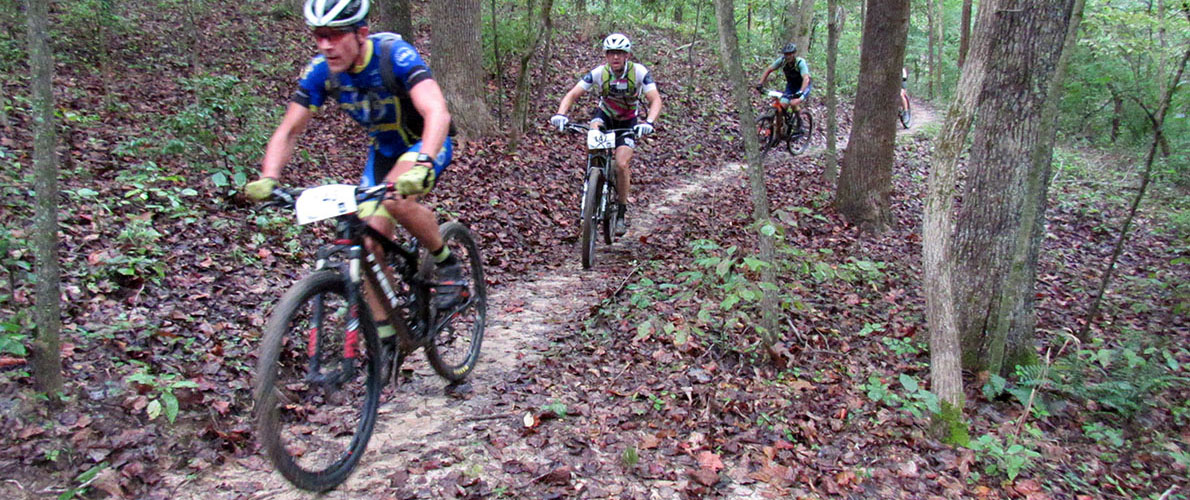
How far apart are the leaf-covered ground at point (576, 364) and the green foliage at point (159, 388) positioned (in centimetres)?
2

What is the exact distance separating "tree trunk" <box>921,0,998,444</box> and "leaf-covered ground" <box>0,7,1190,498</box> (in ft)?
0.73

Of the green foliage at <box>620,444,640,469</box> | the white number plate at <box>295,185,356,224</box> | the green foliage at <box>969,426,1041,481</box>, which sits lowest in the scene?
the green foliage at <box>969,426,1041,481</box>

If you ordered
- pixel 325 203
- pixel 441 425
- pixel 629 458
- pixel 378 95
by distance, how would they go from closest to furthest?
1. pixel 325 203
2. pixel 629 458
3. pixel 378 95
4. pixel 441 425

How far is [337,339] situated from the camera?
2979 mm

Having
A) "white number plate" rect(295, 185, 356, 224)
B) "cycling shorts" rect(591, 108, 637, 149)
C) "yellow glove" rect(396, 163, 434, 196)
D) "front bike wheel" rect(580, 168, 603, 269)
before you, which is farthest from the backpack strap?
"cycling shorts" rect(591, 108, 637, 149)

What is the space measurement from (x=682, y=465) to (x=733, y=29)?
9.73 ft

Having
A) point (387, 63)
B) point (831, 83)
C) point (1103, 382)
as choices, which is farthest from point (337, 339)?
point (831, 83)

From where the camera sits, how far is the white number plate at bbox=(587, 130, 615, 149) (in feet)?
22.9

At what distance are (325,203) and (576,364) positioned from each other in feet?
7.95

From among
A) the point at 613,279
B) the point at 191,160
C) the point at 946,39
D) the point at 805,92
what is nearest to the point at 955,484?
the point at 613,279

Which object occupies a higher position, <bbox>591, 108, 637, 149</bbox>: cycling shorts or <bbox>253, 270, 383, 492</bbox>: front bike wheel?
<bbox>591, 108, 637, 149</bbox>: cycling shorts

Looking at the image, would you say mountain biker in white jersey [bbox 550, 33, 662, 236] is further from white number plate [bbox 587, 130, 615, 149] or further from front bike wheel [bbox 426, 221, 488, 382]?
front bike wheel [bbox 426, 221, 488, 382]

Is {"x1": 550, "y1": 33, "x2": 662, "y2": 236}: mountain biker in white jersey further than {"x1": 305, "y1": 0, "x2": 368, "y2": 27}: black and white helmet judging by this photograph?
Yes

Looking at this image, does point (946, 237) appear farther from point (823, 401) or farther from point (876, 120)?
point (876, 120)
